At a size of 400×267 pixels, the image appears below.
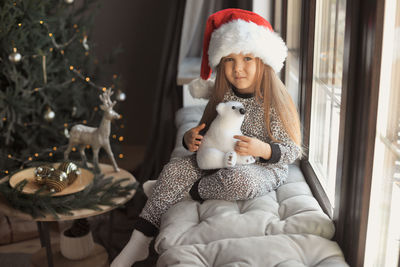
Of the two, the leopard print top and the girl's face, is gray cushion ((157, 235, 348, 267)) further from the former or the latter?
the girl's face

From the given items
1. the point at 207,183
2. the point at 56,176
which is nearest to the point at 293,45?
the point at 207,183

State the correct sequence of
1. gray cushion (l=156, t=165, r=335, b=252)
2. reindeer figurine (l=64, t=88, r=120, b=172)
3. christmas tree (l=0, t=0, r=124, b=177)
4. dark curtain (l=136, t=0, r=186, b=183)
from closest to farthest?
gray cushion (l=156, t=165, r=335, b=252)
reindeer figurine (l=64, t=88, r=120, b=172)
christmas tree (l=0, t=0, r=124, b=177)
dark curtain (l=136, t=0, r=186, b=183)

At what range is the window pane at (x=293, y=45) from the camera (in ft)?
7.07

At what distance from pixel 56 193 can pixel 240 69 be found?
2.75ft

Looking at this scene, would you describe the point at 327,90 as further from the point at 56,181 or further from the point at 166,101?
the point at 166,101

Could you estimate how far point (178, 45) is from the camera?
2787 millimetres

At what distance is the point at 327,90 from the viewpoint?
1647 millimetres

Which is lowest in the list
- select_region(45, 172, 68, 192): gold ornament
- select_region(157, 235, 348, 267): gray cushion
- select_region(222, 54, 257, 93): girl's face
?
select_region(157, 235, 348, 267): gray cushion

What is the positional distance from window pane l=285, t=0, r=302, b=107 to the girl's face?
1.81 ft

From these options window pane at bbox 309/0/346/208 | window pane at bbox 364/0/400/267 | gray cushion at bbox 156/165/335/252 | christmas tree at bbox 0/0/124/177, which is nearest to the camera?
window pane at bbox 364/0/400/267

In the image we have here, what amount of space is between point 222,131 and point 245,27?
0.36 meters

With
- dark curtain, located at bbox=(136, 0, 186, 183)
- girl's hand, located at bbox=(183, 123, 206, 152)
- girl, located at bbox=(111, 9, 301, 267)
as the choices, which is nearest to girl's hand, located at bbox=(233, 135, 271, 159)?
girl, located at bbox=(111, 9, 301, 267)

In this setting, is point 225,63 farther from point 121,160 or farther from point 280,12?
point 121,160

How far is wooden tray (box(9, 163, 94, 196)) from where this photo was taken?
5.92ft
